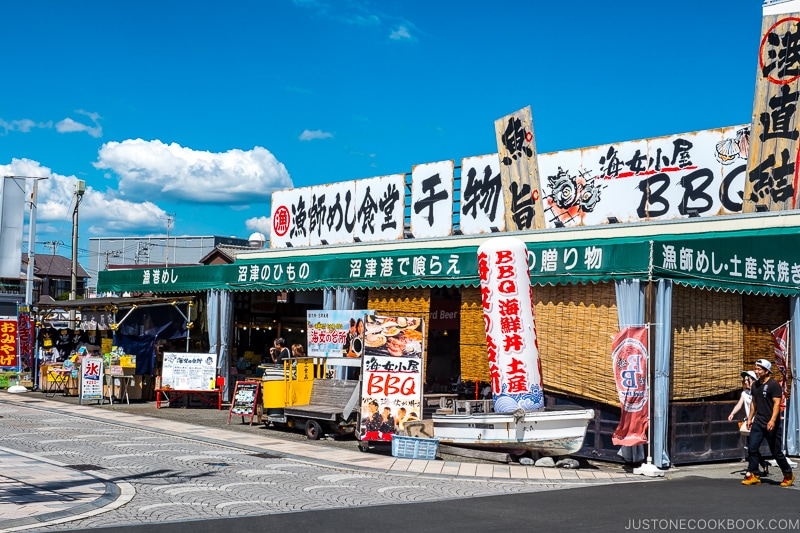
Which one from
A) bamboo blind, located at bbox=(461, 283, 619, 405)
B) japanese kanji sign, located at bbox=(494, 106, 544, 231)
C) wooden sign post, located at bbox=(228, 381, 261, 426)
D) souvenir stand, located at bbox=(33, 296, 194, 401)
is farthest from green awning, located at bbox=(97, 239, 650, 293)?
wooden sign post, located at bbox=(228, 381, 261, 426)

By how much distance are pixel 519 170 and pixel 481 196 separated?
207 cm

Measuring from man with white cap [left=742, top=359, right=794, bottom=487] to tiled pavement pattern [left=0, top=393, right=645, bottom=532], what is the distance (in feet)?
5.80

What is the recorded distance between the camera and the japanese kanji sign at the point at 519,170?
69.9 feet

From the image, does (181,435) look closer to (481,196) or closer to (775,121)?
(481,196)

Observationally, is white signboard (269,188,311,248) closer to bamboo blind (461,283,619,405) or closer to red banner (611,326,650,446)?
bamboo blind (461,283,619,405)

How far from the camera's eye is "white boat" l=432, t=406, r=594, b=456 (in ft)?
46.8

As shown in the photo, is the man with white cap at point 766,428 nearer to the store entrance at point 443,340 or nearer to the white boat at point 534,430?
the white boat at point 534,430

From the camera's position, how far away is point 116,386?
2417 cm

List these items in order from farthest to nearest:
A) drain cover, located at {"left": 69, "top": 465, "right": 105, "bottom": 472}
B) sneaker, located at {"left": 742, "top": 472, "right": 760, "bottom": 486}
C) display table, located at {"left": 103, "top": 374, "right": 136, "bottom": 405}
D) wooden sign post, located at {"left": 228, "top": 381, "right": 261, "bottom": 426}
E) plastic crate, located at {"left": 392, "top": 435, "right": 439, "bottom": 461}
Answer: display table, located at {"left": 103, "top": 374, "right": 136, "bottom": 405} < wooden sign post, located at {"left": 228, "top": 381, "right": 261, "bottom": 426} < plastic crate, located at {"left": 392, "top": 435, "right": 439, "bottom": 461} < drain cover, located at {"left": 69, "top": 465, "right": 105, "bottom": 472} < sneaker, located at {"left": 742, "top": 472, "right": 760, "bottom": 486}

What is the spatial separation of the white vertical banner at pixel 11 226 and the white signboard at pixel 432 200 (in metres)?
12.0

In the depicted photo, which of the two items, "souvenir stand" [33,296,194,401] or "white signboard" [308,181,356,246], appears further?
"white signboard" [308,181,356,246]

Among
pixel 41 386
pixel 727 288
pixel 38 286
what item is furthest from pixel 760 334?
pixel 38 286

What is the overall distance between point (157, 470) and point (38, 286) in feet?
275

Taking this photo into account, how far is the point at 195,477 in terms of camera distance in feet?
40.8
